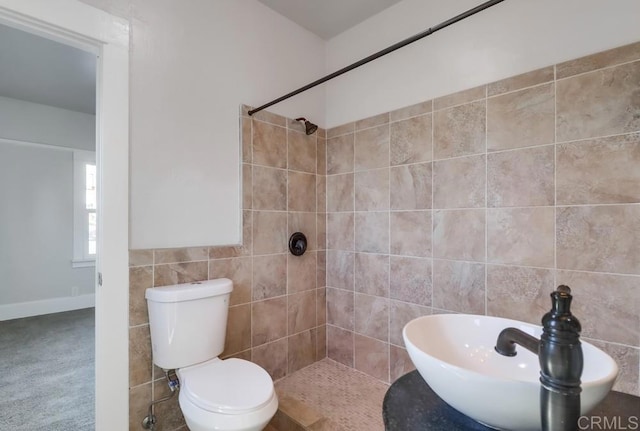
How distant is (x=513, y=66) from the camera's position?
5.09 ft

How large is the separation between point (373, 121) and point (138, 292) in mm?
1733

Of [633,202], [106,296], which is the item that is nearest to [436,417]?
[633,202]

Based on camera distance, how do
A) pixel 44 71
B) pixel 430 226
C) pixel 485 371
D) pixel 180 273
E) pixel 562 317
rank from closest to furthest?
pixel 562 317
pixel 485 371
pixel 180 273
pixel 430 226
pixel 44 71

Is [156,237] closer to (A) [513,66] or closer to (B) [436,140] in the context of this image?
(B) [436,140]

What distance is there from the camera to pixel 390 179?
202 centimetres

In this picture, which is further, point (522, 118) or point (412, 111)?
point (412, 111)

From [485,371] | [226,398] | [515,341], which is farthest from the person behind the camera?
[226,398]

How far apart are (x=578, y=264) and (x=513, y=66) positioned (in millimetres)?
998

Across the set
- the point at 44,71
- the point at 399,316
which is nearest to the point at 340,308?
the point at 399,316

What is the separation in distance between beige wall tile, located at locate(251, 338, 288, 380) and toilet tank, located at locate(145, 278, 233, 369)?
0.44m

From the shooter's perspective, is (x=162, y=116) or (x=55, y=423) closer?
(x=162, y=116)

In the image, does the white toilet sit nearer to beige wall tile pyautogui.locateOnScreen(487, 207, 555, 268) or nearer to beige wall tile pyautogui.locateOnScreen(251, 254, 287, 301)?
beige wall tile pyautogui.locateOnScreen(251, 254, 287, 301)

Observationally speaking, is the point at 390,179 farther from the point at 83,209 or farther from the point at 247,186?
the point at 83,209

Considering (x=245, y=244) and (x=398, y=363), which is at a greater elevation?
(x=245, y=244)
